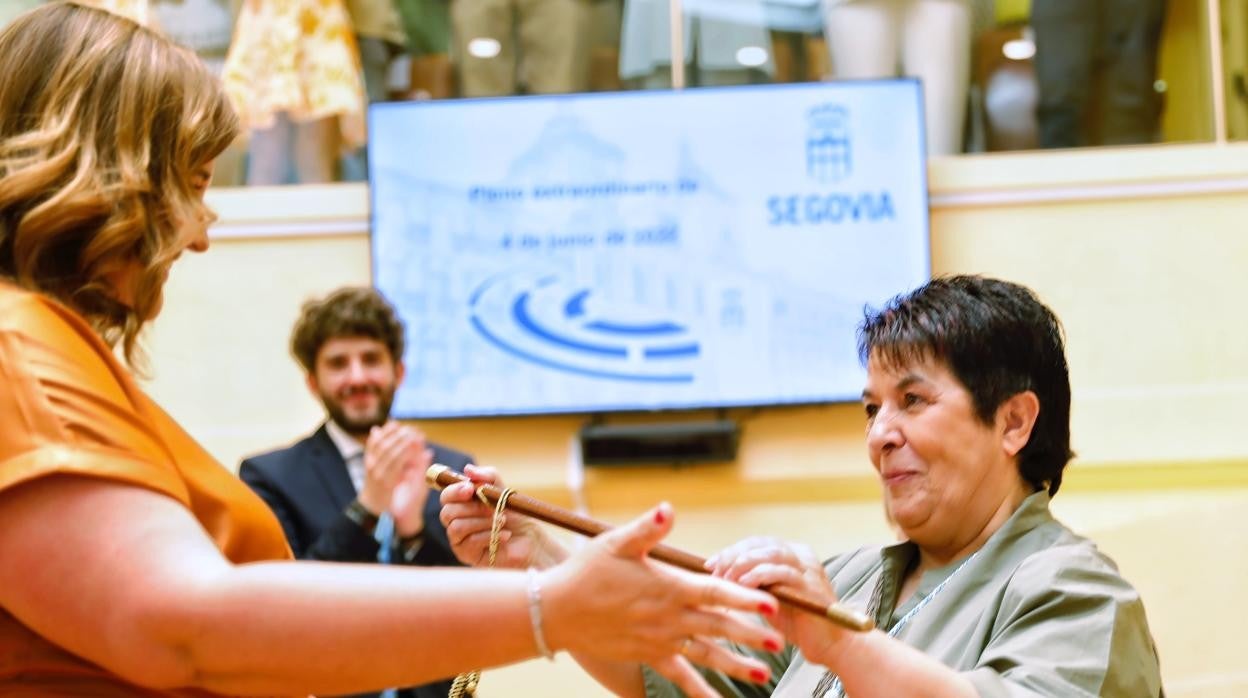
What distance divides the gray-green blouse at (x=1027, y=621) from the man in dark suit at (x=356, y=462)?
54.7 inches

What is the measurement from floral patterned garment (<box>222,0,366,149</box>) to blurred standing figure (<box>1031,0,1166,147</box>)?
7.07 ft

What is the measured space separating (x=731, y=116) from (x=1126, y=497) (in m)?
1.63

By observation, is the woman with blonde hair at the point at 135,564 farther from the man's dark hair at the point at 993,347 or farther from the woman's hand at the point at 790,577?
the man's dark hair at the point at 993,347

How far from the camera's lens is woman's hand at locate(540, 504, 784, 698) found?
115 centimetres

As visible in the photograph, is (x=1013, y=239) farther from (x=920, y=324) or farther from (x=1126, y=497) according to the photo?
(x=920, y=324)

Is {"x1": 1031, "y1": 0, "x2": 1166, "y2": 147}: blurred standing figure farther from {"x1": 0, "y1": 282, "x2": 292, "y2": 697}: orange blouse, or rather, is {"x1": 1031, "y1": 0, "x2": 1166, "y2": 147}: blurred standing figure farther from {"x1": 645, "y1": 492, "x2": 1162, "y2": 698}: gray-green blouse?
{"x1": 0, "y1": 282, "x2": 292, "y2": 697}: orange blouse

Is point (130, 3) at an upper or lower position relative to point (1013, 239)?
upper

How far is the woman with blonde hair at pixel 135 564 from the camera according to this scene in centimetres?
112

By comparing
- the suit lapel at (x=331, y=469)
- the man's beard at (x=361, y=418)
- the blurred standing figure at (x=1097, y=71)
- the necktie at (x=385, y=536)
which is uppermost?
the blurred standing figure at (x=1097, y=71)

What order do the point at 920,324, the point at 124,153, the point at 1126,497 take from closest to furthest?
the point at 124,153
the point at 920,324
the point at 1126,497

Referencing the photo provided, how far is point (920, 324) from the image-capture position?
192 cm

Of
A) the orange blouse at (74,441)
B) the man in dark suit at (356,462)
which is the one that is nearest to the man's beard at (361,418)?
the man in dark suit at (356,462)

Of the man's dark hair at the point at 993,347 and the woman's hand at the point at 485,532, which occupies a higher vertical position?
the man's dark hair at the point at 993,347

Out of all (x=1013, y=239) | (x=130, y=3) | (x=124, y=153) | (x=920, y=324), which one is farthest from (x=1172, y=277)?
(x=124, y=153)
